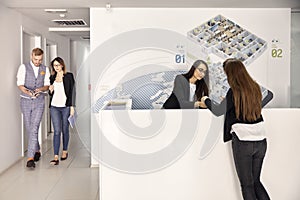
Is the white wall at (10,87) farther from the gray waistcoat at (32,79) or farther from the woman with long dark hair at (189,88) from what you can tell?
the woman with long dark hair at (189,88)

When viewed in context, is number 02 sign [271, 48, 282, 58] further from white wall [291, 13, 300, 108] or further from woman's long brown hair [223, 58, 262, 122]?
woman's long brown hair [223, 58, 262, 122]

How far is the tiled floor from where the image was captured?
419 centimetres

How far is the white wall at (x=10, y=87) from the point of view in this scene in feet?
17.1

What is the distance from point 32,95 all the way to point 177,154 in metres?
2.60

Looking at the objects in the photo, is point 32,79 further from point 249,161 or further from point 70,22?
point 249,161

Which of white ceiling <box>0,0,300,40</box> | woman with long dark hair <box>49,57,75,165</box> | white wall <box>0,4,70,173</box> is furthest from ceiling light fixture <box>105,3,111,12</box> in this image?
white wall <box>0,4,70,173</box>

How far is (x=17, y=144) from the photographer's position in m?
5.79

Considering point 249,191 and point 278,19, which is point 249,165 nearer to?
point 249,191

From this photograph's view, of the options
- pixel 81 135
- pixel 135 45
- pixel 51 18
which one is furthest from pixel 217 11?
pixel 81 135

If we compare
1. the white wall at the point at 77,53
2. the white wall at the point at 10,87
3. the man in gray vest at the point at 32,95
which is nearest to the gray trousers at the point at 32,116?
the man in gray vest at the point at 32,95

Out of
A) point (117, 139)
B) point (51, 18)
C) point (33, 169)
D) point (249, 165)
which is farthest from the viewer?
point (51, 18)

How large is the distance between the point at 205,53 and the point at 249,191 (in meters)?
2.78

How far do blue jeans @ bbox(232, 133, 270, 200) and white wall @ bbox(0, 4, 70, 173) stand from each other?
10.5 feet

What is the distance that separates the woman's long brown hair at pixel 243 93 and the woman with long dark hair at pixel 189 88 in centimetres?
73
